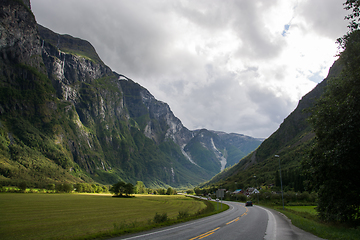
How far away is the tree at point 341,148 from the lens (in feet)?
49.9

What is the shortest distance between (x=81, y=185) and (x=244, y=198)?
144401 millimetres

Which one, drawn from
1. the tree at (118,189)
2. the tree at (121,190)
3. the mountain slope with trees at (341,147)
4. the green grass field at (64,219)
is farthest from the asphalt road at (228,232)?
the tree at (118,189)

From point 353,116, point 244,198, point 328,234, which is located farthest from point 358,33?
point 244,198

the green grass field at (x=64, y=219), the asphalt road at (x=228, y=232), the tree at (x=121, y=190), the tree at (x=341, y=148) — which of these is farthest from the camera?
the tree at (x=121, y=190)

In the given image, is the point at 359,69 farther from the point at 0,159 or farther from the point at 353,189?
the point at 0,159

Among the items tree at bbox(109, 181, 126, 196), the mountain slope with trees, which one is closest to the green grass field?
the mountain slope with trees

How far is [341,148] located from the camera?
1530 centimetres

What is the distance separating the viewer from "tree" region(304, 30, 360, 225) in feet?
49.9

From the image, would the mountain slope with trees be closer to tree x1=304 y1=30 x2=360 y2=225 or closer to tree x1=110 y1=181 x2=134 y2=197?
tree x1=304 y1=30 x2=360 y2=225

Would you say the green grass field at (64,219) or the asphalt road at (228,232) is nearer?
the asphalt road at (228,232)

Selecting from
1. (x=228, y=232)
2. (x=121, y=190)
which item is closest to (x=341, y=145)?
(x=228, y=232)

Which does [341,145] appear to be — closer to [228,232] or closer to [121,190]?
[228,232]

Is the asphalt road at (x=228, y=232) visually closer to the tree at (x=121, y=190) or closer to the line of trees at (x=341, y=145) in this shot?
the line of trees at (x=341, y=145)

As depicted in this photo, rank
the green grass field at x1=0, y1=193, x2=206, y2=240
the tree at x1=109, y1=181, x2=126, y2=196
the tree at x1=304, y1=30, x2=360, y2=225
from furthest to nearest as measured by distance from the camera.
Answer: the tree at x1=109, y1=181, x2=126, y2=196
the green grass field at x1=0, y1=193, x2=206, y2=240
the tree at x1=304, y1=30, x2=360, y2=225
